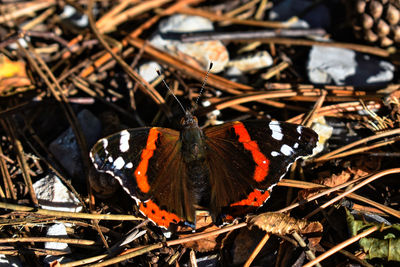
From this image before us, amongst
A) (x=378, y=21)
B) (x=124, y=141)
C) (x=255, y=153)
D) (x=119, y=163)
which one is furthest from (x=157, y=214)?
(x=378, y=21)

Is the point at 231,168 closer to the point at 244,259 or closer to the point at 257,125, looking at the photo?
the point at 257,125

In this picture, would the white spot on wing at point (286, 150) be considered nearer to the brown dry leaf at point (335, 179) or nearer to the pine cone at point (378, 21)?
the brown dry leaf at point (335, 179)

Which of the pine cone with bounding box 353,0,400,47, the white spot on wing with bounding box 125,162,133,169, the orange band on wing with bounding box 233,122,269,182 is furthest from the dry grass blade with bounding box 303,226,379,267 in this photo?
the pine cone with bounding box 353,0,400,47

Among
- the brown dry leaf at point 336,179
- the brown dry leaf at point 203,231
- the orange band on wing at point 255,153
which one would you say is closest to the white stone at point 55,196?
the brown dry leaf at point 203,231

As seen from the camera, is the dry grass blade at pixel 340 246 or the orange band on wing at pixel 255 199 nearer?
the dry grass blade at pixel 340 246

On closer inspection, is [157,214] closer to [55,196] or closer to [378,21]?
[55,196]

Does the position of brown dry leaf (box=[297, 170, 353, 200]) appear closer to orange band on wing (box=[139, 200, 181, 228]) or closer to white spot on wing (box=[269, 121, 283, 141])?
white spot on wing (box=[269, 121, 283, 141])
